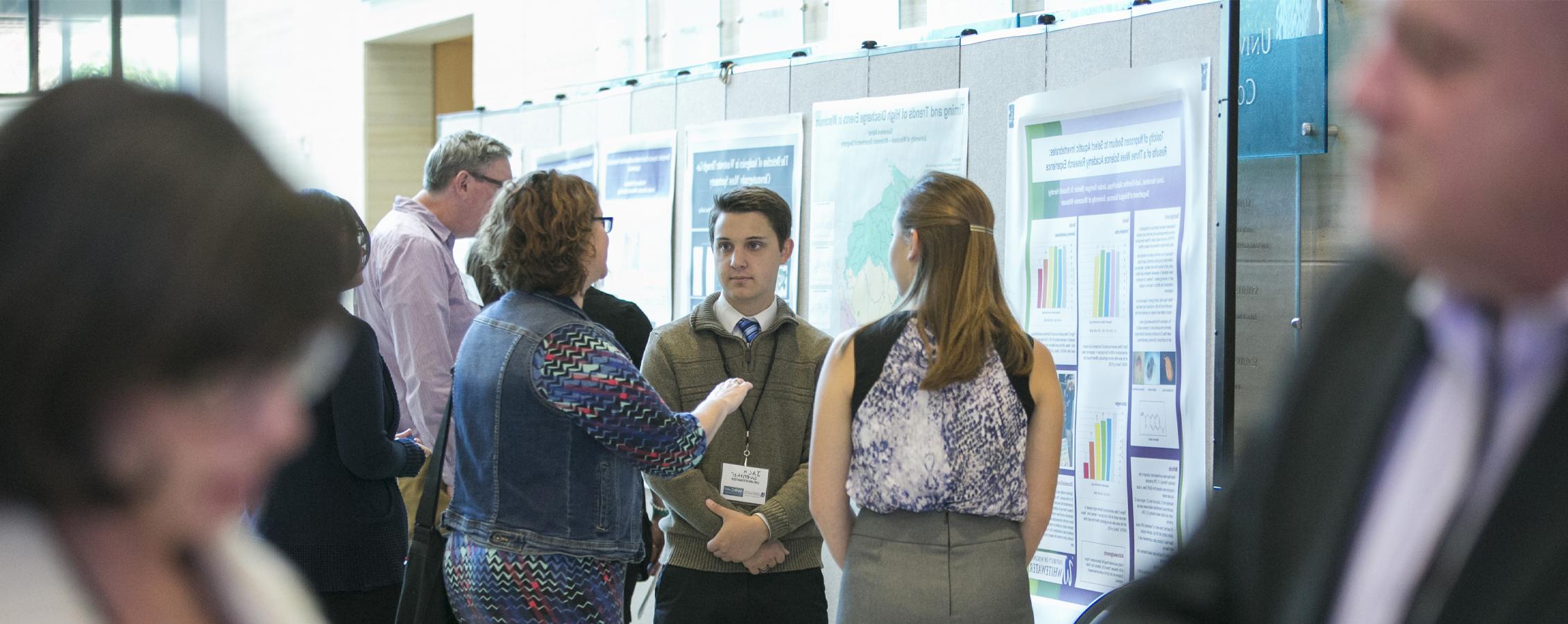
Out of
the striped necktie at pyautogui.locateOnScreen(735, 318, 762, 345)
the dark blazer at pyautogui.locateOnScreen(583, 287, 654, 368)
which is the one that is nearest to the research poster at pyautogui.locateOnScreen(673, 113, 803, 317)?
the dark blazer at pyautogui.locateOnScreen(583, 287, 654, 368)

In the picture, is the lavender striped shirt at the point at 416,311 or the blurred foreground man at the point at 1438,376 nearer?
the blurred foreground man at the point at 1438,376

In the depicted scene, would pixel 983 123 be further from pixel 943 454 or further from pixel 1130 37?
pixel 943 454

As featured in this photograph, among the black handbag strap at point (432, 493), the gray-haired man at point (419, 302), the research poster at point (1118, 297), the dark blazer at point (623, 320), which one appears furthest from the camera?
the dark blazer at point (623, 320)

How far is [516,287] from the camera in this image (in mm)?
2666

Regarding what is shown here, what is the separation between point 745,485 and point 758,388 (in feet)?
0.83

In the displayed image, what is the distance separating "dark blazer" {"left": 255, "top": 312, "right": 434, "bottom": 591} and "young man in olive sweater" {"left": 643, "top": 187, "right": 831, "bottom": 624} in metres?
0.70

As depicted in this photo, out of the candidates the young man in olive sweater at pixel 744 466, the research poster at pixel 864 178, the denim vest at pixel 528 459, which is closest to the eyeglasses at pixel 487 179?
the research poster at pixel 864 178

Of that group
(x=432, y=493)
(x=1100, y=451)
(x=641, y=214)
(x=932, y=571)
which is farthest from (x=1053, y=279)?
(x=641, y=214)

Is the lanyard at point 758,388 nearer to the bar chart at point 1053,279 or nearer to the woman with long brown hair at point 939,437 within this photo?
the woman with long brown hair at point 939,437

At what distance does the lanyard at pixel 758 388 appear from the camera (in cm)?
331

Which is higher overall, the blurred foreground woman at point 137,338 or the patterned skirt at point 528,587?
the blurred foreground woman at point 137,338

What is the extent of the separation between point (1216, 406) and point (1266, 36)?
1.50m

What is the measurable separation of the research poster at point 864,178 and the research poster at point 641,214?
940mm

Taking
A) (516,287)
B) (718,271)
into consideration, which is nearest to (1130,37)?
(718,271)
